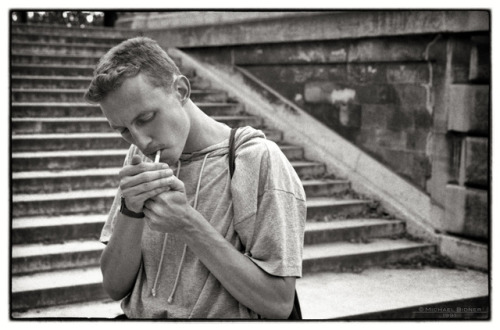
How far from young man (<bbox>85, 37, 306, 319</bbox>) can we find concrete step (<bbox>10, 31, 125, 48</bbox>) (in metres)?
7.87

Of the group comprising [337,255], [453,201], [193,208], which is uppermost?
[193,208]

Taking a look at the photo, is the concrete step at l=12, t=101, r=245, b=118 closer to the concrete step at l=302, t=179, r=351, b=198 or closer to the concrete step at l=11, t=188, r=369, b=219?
the concrete step at l=11, t=188, r=369, b=219

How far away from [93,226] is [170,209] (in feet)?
12.8

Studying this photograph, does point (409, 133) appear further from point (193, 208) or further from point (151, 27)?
point (151, 27)

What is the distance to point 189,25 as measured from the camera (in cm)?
921

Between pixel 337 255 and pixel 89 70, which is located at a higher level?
pixel 89 70

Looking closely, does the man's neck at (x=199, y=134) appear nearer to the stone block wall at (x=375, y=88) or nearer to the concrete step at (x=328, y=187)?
the stone block wall at (x=375, y=88)

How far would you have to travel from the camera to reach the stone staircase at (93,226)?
4.75 meters

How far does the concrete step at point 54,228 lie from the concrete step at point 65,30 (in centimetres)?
467

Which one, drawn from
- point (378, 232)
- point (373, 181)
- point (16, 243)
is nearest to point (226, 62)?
point (373, 181)

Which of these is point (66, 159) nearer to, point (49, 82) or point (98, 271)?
point (98, 271)

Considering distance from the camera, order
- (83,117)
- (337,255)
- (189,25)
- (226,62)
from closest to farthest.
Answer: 1. (337,255)
2. (83,117)
3. (226,62)
4. (189,25)

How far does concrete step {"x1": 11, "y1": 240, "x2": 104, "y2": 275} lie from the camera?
4.93 m

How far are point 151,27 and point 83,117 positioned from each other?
3276mm
